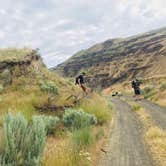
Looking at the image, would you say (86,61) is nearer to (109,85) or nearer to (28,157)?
(109,85)

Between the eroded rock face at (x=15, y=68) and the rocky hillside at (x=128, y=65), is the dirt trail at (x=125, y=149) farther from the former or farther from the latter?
the rocky hillside at (x=128, y=65)

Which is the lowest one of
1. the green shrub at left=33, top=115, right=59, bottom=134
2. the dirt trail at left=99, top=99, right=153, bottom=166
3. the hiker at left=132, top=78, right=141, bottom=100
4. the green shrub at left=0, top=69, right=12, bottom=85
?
the dirt trail at left=99, top=99, right=153, bottom=166

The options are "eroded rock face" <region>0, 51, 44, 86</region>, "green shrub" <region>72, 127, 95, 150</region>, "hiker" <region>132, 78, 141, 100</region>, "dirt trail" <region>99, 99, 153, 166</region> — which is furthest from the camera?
"hiker" <region>132, 78, 141, 100</region>

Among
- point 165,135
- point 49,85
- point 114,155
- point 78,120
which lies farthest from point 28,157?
point 49,85

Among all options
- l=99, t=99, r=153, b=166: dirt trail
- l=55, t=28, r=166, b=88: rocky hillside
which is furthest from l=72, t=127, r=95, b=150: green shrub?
l=55, t=28, r=166, b=88: rocky hillside

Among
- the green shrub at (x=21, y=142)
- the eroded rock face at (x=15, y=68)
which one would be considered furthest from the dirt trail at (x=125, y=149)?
the eroded rock face at (x=15, y=68)

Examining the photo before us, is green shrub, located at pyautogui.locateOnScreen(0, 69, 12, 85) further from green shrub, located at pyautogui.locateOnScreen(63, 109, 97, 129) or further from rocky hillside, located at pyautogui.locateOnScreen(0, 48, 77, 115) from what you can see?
green shrub, located at pyautogui.locateOnScreen(63, 109, 97, 129)

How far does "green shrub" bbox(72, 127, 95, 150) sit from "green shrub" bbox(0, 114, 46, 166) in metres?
2.93

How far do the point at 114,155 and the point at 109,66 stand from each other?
4020 inches

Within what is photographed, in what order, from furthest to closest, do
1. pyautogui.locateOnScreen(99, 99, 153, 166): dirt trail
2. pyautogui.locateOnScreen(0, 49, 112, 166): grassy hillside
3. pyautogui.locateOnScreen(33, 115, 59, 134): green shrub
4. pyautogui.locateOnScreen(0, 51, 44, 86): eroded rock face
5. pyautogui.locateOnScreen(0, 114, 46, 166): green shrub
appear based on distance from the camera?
1. pyautogui.locateOnScreen(0, 51, 44, 86): eroded rock face
2. pyautogui.locateOnScreen(33, 115, 59, 134): green shrub
3. pyautogui.locateOnScreen(99, 99, 153, 166): dirt trail
4. pyautogui.locateOnScreen(0, 49, 112, 166): grassy hillside
5. pyautogui.locateOnScreen(0, 114, 46, 166): green shrub

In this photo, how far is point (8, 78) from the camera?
83.7ft

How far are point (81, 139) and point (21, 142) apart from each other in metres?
4.32

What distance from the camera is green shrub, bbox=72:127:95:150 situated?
36.5ft

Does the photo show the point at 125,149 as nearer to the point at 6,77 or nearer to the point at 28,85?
the point at 28,85
